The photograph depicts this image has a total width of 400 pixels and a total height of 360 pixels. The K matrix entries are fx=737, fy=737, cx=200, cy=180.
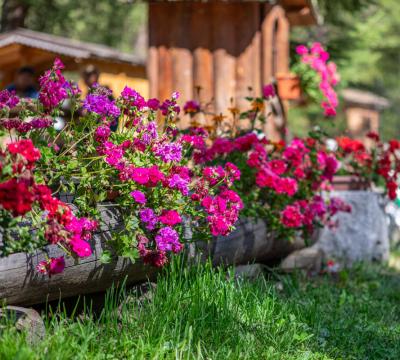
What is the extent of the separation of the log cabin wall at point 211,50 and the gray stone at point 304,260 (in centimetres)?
219

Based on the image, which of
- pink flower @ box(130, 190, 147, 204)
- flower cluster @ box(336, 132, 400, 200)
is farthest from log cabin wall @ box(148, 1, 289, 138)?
pink flower @ box(130, 190, 147, 204)

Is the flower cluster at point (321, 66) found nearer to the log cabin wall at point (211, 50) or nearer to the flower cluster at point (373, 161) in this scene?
the log cabin wall at point (211, 50)

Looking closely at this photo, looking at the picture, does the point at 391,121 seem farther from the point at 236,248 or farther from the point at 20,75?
the point at 236,248

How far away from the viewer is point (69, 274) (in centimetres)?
424

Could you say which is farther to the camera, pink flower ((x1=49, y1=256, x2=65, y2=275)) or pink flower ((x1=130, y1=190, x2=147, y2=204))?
pink flower ((x1=130, y1=190, x2=147, y2=204))

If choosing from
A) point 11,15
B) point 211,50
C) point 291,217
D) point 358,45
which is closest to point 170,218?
point 291,217

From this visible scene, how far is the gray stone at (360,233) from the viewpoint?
Result: 9.13 meters

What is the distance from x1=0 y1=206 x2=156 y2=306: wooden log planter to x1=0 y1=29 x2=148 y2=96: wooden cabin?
973cm

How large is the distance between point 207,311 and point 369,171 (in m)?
5.13

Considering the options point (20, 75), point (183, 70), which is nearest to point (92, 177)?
point (183, 70)

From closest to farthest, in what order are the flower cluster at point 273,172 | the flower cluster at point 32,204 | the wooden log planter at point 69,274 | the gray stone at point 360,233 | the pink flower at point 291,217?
the flower cluster at point 32,204, the wooden log planter at point 69,274, the flower cluster at point 273,172, the pink flower at point 291,217, the gray stone at point 360,233

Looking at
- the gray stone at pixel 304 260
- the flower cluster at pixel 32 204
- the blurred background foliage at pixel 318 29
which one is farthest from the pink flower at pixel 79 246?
the blurred background foliage at pixel 318 29

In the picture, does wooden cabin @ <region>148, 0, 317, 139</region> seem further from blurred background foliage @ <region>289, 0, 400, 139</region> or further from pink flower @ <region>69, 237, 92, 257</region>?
pink flower @ <region>69, 237, 92, 257</region>

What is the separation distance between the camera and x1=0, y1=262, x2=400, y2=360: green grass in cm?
377
